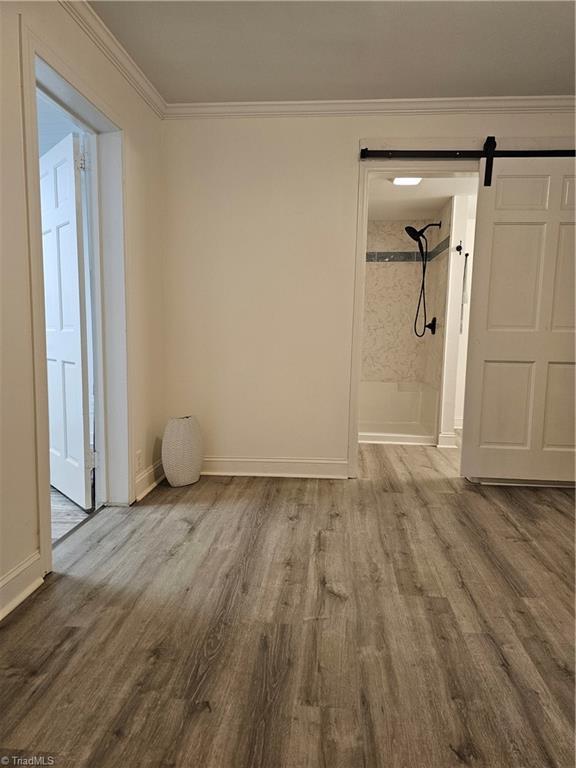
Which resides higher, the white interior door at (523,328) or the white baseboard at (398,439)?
the white interior door at (523,328)

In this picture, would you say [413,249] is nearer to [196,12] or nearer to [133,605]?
[196,12]

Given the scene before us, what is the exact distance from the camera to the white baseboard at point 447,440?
4.30 metres

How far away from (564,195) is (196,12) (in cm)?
244

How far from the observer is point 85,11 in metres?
2.04

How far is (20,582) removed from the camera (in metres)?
1.73

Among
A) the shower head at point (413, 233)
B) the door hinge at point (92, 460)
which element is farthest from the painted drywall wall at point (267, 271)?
the shower head at point (413, 233)

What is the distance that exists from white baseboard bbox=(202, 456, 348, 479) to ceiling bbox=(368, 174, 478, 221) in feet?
7.70

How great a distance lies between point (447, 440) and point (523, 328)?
5.02 feet

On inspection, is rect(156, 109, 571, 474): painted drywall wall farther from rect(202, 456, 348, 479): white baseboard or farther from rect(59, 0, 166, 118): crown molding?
rect(59, 0, 166, 118): crown molding

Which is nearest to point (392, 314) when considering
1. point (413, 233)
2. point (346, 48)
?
point (413, 233)

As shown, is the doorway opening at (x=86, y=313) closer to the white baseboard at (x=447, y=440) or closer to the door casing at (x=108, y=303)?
the door casing at (x=108, y=303)

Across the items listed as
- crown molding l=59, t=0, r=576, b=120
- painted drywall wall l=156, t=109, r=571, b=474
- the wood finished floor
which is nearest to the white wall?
crown molding l=59, t=0, r=576, b=120

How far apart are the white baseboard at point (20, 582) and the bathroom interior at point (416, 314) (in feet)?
10.7

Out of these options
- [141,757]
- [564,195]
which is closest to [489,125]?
[564,195]
